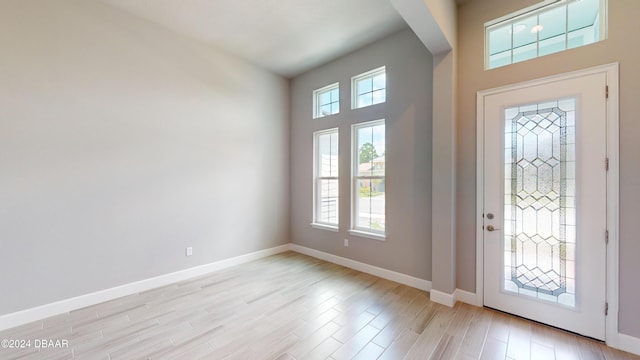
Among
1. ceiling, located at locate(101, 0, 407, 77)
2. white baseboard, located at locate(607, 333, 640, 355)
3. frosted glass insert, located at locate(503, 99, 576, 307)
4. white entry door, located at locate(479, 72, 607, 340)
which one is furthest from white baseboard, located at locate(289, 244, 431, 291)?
ceiling, located at locate(101, 0, 407, 77)

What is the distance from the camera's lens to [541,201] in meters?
2.38

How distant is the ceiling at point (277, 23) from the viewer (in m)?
2.83

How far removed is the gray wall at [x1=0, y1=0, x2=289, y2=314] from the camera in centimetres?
242

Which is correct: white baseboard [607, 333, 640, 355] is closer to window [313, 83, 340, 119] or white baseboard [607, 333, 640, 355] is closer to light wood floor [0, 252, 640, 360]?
light wood floor [0, 252, 640, 360]

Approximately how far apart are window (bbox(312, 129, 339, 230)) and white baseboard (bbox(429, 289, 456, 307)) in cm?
176

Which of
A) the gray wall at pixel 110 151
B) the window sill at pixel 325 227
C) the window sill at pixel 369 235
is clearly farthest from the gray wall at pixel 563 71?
the gray wall at pixel 110 151

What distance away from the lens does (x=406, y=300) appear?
2.85 metres

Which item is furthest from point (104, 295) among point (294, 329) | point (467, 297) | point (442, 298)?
point (467, 297)

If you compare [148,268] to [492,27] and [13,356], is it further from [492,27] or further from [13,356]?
[492,27]

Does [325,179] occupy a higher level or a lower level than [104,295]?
higher

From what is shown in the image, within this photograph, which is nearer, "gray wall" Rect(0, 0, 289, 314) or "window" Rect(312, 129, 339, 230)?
"gray wall" Rect(0, 0, 289, 314)

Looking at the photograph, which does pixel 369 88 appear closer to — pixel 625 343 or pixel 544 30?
pixel 544 30

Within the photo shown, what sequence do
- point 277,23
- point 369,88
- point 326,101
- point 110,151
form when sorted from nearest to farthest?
point 110,151, point 277,23, point 369,88, point 326,101

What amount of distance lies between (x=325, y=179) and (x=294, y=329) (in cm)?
258
